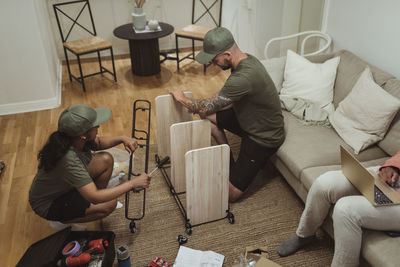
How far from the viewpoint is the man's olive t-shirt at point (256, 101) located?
2326 millimetres

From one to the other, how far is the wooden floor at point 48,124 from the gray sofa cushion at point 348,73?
5.24 ft

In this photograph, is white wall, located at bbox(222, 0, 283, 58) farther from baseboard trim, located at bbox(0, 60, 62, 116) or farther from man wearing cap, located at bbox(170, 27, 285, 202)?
baseboard trim, located at bbox(0, 60, 62, 116)

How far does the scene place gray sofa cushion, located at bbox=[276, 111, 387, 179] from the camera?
2326 mm

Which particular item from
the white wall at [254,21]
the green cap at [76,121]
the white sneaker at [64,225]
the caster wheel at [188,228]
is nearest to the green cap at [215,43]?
the green cap at [76,121]

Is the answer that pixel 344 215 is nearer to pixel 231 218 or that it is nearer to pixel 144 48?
pixel 231 218

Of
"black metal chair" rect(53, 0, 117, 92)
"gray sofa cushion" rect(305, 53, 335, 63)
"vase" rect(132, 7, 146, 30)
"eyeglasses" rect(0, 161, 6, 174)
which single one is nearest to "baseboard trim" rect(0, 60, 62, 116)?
"black metal chair" rect(53, 0, 117, 92)

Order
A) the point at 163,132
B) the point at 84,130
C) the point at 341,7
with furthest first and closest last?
the point at 341,7 < the point at 163,132 < the point at 84,130

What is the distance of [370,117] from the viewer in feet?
7.68

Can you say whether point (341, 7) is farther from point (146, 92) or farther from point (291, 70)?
point (146, 92)

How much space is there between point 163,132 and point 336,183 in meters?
1.32

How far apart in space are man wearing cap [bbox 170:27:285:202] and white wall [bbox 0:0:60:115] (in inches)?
69.9

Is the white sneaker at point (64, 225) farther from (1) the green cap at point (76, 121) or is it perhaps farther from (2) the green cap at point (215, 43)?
(2) the green cap at point (215, 43)

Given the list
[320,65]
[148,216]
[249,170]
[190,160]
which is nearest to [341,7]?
[320,65]

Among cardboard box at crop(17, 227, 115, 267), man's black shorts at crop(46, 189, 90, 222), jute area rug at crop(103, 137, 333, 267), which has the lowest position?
jute area rug at crop(103, 137, 333, 267)
